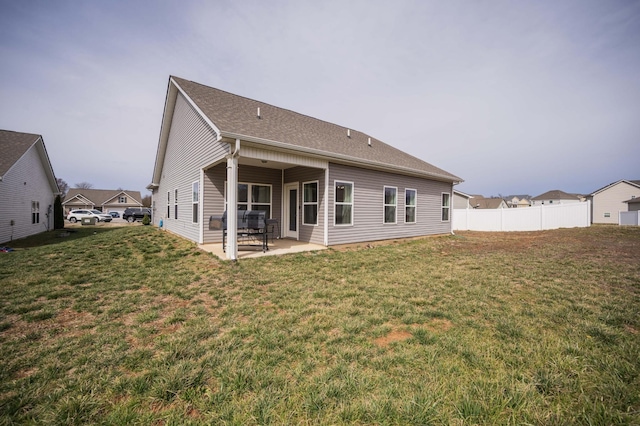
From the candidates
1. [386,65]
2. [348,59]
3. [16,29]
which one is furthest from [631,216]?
[16,29]

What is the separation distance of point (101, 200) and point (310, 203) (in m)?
55.6

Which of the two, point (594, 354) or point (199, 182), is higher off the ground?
point (199, 182)

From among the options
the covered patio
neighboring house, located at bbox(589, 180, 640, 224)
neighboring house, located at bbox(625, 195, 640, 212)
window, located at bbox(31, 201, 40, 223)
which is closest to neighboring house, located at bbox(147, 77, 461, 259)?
the covered patio

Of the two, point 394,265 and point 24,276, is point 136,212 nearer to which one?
point 24,276

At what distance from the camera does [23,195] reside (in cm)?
1376

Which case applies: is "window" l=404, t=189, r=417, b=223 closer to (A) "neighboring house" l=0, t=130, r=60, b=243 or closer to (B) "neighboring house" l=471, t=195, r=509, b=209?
(A) "neighboring house" l=0, t=130, r=60, b=243

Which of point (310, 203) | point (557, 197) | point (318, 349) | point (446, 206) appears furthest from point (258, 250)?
point (557, 197)

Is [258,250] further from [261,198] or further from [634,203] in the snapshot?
[634,203]

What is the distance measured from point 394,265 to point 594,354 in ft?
13.3

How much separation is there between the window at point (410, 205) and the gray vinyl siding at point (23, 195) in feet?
61.1

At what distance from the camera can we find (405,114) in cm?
1639

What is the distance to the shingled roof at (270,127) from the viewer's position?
286 inches

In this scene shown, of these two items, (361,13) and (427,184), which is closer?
(361,13)

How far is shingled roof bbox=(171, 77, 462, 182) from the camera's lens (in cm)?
726
